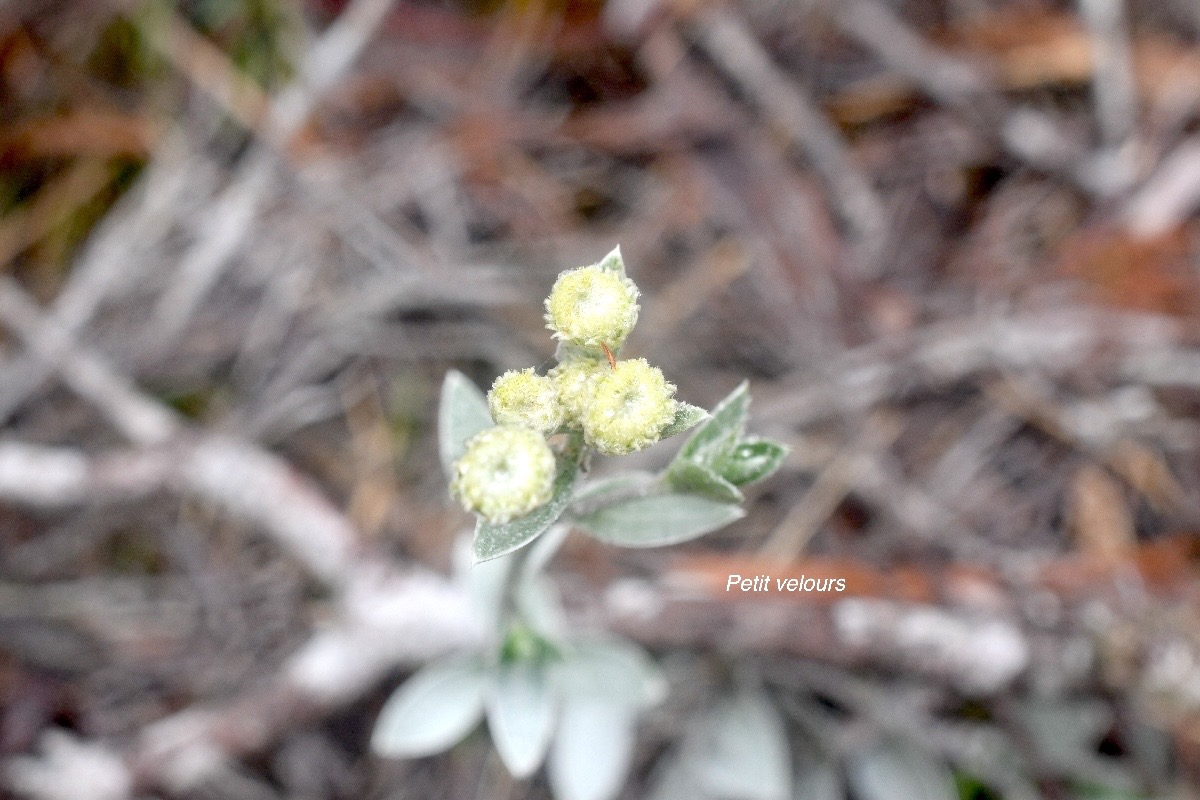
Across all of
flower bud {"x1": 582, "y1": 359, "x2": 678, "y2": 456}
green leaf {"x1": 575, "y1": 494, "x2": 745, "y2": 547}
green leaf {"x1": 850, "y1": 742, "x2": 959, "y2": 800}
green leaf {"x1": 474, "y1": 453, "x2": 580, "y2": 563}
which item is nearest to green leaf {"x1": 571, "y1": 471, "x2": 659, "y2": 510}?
green leaf {"x1": 575, "y1": 494, "x2": 745, "y2": 547}

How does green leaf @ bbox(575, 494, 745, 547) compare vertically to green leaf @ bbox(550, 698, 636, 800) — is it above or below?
above

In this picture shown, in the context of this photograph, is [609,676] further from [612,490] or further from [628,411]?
[628,411]

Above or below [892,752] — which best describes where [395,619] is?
above

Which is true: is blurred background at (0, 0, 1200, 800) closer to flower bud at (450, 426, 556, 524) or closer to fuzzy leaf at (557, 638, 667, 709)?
fuzzy leaf at (557, 638, 667, 709)

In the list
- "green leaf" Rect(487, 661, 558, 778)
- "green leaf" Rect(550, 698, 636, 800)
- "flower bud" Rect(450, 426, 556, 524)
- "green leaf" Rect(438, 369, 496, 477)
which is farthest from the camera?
"green leaf" Rect(550, 698, 636, 800)

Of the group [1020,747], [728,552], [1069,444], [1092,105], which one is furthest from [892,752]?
[1092,105]

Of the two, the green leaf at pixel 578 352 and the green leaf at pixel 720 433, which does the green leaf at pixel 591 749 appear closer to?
the green leaf at pixel 720 433

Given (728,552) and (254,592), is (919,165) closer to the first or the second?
(728,552)

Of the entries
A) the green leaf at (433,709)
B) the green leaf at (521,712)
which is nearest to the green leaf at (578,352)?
the green leaf at (521,712)
